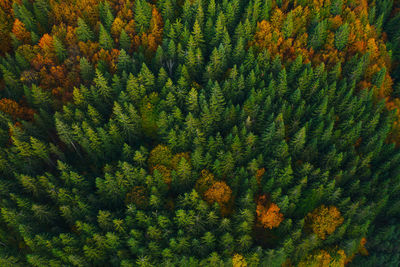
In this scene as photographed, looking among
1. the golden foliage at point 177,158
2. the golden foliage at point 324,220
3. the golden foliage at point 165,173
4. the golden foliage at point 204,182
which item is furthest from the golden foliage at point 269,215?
the golden foliage at point 165,173

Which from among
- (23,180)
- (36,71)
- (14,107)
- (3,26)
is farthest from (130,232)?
(3,26)

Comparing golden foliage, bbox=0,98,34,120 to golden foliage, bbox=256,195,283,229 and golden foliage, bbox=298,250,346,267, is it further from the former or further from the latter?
golden foliage, bbox=298,250,346,267

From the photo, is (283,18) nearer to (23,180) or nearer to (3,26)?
(23,180)

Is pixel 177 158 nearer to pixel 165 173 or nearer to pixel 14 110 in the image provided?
pixel 165 173

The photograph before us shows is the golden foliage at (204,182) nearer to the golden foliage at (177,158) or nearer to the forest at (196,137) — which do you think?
the forest at (196,137)

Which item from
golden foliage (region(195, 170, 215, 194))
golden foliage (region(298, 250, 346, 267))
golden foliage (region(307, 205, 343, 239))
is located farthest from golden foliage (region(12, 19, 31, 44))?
golden foliage (region(298, 250, 346, 267))

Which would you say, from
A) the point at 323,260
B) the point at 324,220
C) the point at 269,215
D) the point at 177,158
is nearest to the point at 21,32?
the point at 177,158

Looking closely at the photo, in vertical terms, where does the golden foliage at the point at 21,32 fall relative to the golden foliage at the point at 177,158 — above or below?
above

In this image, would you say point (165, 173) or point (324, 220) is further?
point (165, 173)
